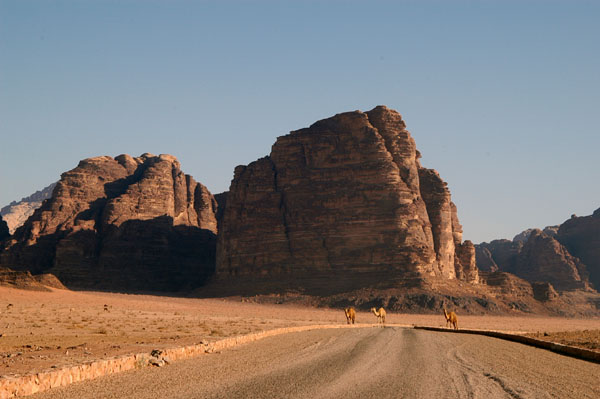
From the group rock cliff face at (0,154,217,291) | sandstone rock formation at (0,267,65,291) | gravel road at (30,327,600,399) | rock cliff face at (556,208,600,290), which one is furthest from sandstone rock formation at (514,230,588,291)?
gravel road at (30,327,600,399)

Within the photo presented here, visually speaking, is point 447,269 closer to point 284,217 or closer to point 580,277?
point 284,217

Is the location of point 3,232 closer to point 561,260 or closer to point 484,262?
point 484,262

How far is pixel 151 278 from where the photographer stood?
135375mm

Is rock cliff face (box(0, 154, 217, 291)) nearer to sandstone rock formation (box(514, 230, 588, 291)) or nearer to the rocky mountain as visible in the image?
the rocky mountain

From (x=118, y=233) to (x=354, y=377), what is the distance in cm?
12636

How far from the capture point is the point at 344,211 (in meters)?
107

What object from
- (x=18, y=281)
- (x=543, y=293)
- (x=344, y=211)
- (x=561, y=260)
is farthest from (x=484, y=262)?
(x=18, y=281)

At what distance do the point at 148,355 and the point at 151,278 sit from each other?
394 feet

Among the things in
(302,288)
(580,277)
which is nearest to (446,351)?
(302,288)

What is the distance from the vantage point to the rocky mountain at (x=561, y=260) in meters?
160

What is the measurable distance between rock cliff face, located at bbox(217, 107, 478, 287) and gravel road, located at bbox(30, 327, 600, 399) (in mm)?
77687

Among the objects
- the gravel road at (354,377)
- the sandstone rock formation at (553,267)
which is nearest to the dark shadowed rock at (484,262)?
the sandstone rock formation at (553,267)

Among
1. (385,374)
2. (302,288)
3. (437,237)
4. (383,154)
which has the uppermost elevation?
(383,154)

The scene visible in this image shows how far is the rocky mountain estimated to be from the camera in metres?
160
